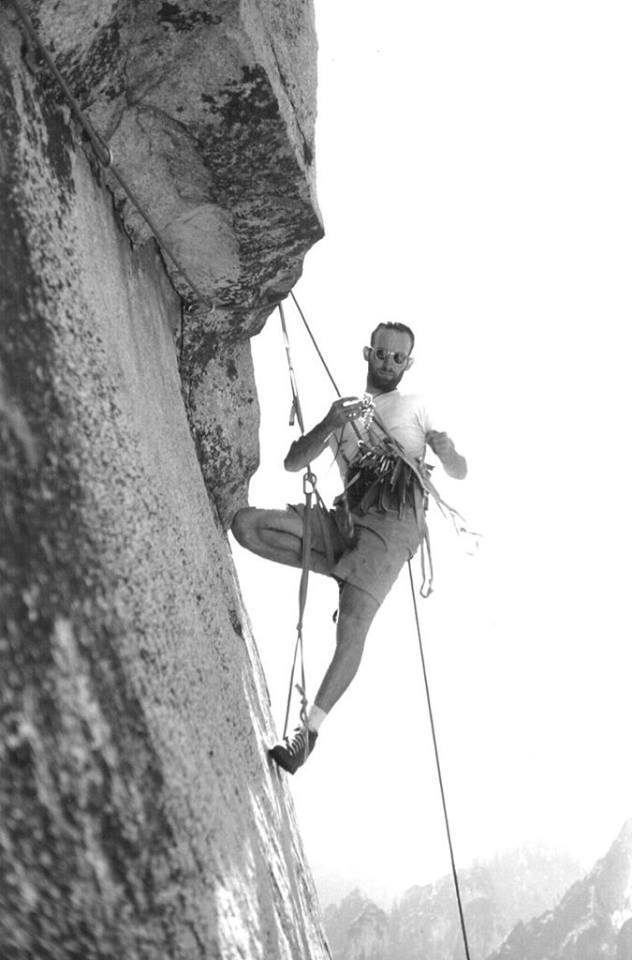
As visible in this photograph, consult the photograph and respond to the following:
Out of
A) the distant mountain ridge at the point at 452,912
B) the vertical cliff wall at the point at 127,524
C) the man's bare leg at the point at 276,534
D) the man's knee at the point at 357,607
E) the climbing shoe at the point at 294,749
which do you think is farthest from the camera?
the distant mountain ridge at the point at 452,912

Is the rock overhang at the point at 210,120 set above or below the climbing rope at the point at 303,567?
above

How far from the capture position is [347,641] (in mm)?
5332

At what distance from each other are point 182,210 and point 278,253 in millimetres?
714

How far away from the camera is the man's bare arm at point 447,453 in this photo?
5.87 m

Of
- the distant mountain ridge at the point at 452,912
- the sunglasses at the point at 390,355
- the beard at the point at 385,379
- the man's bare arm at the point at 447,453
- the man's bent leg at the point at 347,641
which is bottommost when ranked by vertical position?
the man's bent leg at the point at 347,641

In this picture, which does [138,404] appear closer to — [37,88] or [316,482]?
[37,88]

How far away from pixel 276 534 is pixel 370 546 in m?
0.54

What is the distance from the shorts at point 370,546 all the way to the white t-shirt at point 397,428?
1.07ft

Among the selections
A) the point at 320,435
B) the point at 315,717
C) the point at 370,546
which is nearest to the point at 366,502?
the point at 370,546

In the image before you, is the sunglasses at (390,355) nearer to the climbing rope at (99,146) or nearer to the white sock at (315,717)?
the climbing rope at (99,146)

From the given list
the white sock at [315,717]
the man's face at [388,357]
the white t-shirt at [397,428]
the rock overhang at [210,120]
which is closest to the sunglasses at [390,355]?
the man's face at [388,357]

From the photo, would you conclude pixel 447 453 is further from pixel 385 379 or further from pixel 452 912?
pixel 452 912

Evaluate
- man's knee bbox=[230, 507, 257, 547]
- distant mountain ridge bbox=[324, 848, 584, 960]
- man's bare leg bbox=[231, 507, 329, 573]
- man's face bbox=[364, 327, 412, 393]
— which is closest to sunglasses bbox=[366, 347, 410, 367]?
man's face bbox=[364, 327, 412, 393]

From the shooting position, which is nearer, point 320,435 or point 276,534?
point 320,435
